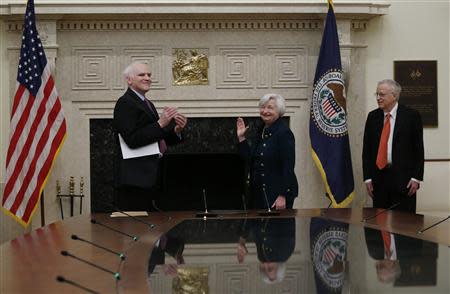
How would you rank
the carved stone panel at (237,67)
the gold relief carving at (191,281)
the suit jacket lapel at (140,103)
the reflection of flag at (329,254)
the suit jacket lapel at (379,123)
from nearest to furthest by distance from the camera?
the gold relief carving at (191,281)
the reflection of flag at (329,254)
the suit jacket lapel at (140,103)
the suit jacket lapel at (379,123)
the carved stone panel at (237,67)

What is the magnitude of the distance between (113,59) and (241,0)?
46.8 inches

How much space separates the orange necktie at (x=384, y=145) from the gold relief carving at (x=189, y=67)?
66.0 inches

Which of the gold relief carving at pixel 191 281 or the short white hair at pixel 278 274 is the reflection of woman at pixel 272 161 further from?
the gold relief carving at pixel 191 281

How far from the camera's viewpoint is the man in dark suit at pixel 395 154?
573 cm

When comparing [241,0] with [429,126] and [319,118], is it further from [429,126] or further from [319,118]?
[429,126]

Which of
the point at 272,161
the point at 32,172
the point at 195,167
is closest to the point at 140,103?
the point at 272,161

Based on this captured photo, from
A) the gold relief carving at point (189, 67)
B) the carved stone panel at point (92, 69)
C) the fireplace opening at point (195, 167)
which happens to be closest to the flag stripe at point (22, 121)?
the carved stone panel at point (92, 69)

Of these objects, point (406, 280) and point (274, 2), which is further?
point (274, 2)

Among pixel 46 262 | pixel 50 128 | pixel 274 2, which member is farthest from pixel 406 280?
pixel 274 2

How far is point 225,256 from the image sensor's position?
8.93ft

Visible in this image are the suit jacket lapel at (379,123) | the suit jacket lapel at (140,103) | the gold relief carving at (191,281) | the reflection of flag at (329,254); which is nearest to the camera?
the gold relief carving at (191,281)

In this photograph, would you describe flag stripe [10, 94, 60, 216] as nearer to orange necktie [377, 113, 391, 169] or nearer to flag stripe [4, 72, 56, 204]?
flag stripe [4, 72, 56, 204]

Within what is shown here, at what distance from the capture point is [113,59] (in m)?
6.75

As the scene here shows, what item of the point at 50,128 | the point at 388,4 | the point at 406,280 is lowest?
the point at 406,280
